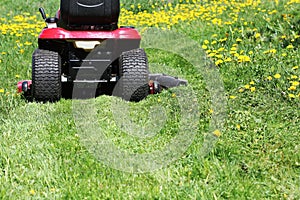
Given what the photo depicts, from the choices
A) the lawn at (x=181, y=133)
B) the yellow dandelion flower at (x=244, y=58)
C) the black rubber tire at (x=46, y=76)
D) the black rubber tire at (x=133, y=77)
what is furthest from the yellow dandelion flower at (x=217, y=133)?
the black rubber tire at (x=46, y=76)

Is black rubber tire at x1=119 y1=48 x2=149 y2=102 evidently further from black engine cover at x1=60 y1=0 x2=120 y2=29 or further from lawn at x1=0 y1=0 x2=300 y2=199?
black engine cover at x1=60 y1=0 x2=120 y2=29

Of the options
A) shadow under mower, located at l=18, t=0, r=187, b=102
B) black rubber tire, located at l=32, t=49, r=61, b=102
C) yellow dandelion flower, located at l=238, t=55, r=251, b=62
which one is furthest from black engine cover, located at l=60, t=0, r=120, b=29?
yellow dandelion flower, located at l=238, t=55, r=251, b=62

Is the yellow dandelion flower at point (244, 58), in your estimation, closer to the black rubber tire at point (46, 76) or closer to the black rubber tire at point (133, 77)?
the black rubber tire at point (133, 77)

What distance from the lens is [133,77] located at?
215 inches

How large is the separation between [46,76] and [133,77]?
2.90ft

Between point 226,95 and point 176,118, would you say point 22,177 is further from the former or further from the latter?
point 226,95

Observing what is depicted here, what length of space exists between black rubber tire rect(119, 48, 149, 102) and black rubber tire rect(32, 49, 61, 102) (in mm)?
655

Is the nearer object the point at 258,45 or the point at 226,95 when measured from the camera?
the point at 226,95

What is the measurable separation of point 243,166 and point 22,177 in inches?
→ 60.5

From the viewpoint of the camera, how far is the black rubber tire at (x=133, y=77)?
215 inches

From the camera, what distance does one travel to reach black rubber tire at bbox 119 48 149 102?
5.46 metres

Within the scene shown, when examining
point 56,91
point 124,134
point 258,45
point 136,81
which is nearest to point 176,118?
point 124,134

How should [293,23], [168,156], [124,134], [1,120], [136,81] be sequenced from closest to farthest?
[168,156] → [124,134] → [1,120] → [136,81] → [293,23]

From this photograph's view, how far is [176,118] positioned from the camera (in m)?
4.68
